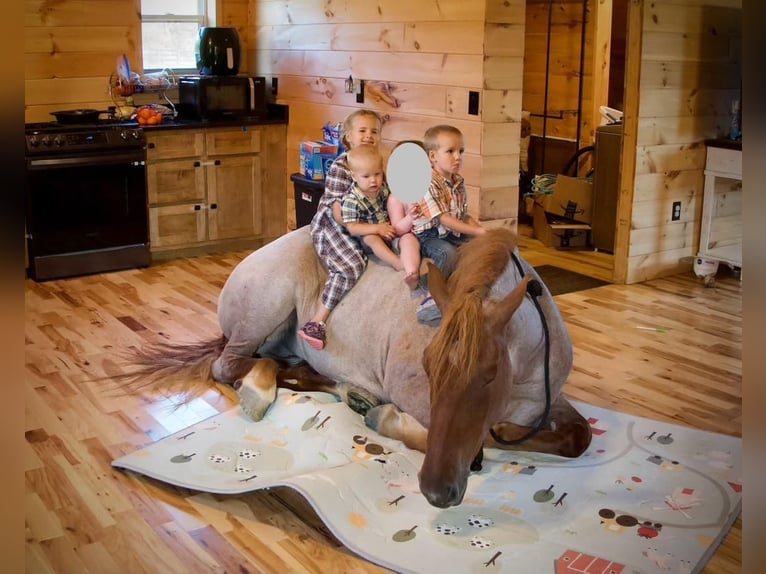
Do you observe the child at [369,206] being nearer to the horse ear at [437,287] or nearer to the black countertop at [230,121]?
the horse ear at [437,287]

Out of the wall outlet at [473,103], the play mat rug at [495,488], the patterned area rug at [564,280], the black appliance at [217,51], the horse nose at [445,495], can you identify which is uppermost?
the black appliance at [217,51]

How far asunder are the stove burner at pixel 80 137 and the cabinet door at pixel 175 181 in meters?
0.26

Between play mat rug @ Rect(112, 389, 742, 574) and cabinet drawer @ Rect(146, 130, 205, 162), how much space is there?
2.45 meters

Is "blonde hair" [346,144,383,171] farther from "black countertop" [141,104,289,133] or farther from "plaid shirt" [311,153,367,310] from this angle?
"black countertop" [141,104,289,133]

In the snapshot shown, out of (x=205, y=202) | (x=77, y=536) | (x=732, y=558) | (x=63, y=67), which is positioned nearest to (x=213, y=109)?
(x=205, y=202)

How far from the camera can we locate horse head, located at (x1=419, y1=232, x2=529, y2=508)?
6.23 feet

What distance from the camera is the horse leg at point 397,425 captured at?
2.56m

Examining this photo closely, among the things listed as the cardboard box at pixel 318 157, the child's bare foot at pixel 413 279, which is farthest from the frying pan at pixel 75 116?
the child's bare foot at pixel 413 279

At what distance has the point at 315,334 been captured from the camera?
292 cm

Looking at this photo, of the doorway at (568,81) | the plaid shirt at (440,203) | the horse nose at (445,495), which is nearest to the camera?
the horse nose at (445,495)

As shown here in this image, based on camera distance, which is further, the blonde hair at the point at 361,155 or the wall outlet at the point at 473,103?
the wall outlet at the point at 473,103

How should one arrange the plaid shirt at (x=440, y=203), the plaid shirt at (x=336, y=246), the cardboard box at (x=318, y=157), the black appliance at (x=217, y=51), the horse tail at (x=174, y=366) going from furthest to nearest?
the black appliance at (x=217, y=51)
the cardboard box at (x=318, y=157)
the horse tail at (x=174, y=366)
the plaid shirt at (x=336, y=246)
the plaid shirt at (x=440, y=203)

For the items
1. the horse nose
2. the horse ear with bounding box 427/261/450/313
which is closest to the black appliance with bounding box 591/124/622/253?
the horse ear with bounding box 427/261/450/313

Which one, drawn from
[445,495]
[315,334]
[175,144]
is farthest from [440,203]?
[175,144]
